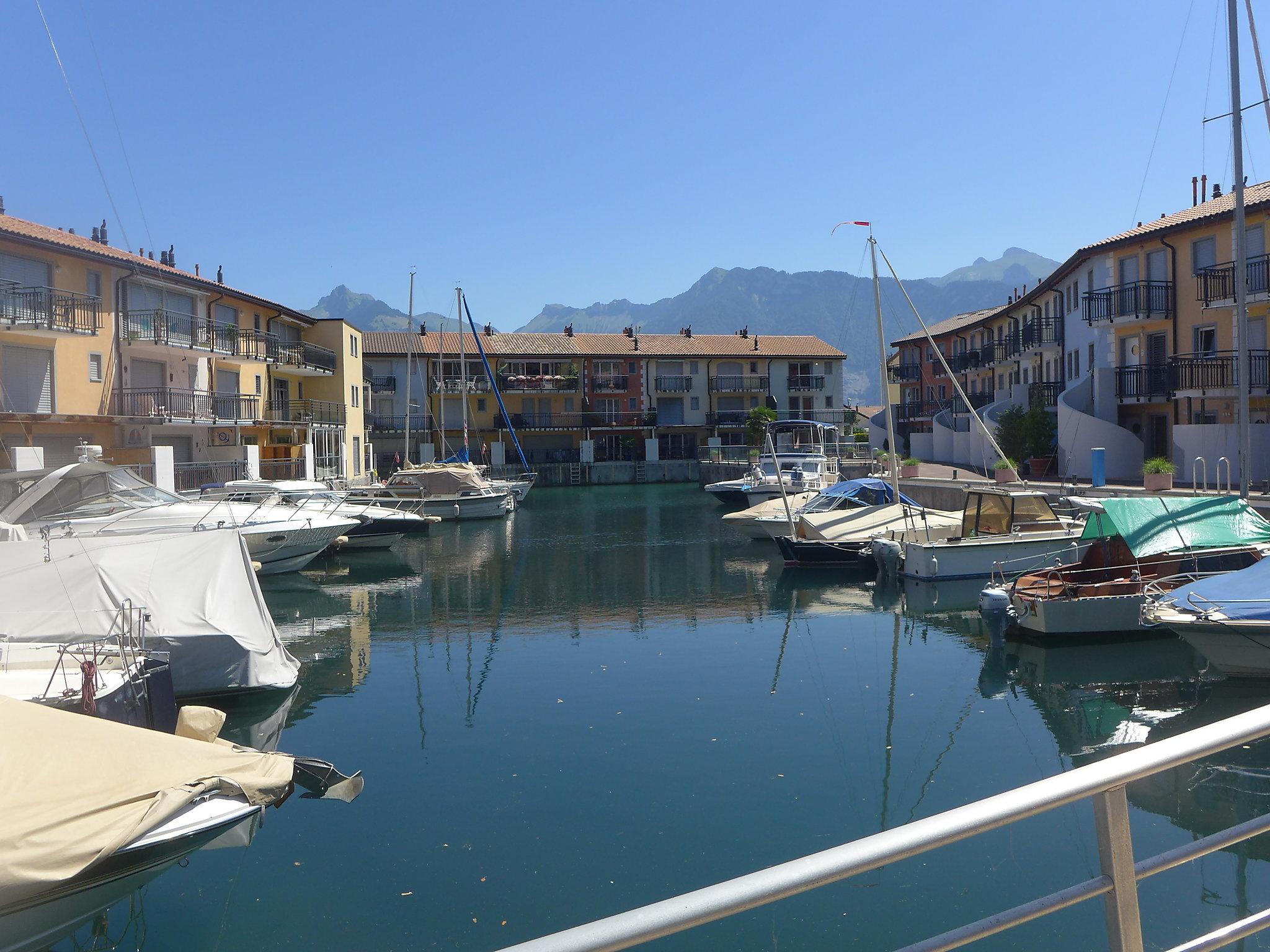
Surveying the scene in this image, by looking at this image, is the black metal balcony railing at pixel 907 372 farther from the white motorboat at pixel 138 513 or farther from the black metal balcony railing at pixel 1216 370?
the white motorboat at pixel 138 513

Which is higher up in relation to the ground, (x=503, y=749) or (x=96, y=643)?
(x=96, y=643)

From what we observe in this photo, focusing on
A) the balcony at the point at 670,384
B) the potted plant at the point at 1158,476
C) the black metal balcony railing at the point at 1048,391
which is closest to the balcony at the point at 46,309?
the potted plant at the point at 1158,476

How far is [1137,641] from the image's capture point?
18422 mm

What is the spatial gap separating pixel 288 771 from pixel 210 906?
4.21ft

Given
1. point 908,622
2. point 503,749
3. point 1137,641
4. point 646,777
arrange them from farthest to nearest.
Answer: point 908,622
point 1137,641
point 503,749
point 646,777

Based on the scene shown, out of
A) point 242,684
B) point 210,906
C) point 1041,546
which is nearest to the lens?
point 210,906

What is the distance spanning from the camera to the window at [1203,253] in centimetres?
3634

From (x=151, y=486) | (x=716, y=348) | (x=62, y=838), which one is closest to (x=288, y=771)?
(x=62, y=838)

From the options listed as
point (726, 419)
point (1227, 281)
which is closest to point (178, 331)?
point (1227, 281)

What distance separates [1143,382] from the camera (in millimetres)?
39375

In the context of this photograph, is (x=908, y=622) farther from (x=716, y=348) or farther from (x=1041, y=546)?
(x=716, y=348)

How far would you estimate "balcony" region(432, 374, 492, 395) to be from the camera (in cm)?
7656

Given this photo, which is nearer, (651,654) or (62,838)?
(62,838)

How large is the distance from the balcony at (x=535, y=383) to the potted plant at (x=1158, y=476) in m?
52.8
